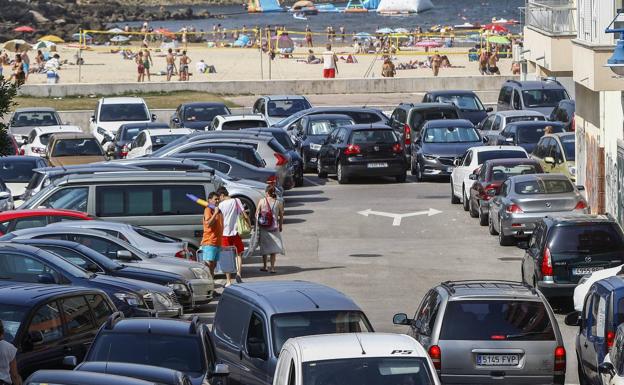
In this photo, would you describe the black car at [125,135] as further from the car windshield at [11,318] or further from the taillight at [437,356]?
the taillight at [437,356]

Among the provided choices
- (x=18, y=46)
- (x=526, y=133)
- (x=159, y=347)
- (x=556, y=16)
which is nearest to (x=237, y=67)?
(x=18, y=46)

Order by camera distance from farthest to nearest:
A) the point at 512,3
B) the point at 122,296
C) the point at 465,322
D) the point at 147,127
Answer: the point at 512,3, the point at 147,127, the point at 122,296, the point at 465,322

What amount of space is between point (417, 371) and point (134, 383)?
211 cm

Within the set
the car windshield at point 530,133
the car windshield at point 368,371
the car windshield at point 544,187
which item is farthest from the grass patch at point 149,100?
the car windshield at point 368,371

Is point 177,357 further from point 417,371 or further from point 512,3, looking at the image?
point 512,3

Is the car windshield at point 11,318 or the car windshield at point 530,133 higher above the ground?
the car windshield at point 11,318

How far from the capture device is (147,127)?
41.9 m

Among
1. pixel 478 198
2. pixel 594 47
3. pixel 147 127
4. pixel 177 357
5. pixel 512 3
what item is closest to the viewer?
pixel 177 357

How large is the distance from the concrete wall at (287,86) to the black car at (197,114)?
39.7 feet

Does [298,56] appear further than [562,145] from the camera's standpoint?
Yes

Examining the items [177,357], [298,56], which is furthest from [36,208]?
[298,56]

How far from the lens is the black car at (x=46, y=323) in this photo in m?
14.4

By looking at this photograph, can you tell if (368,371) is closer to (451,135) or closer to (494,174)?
(494,174)

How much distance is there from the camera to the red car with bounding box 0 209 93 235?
2433cm
